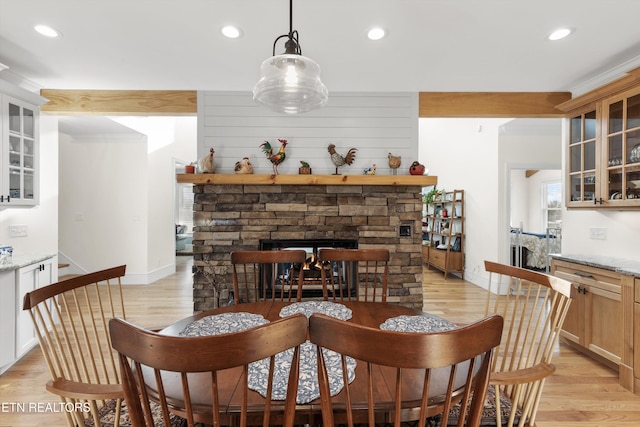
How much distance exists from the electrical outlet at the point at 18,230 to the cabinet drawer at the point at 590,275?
16.8 feet

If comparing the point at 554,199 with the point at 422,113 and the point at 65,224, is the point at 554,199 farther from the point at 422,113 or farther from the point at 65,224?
the point at 65,224

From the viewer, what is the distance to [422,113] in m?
3.43

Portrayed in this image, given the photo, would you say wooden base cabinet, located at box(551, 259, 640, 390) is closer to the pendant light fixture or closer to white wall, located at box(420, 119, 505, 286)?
white wall, located at box(420, 119, 505, 286)

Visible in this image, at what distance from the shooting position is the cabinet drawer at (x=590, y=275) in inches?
94.5

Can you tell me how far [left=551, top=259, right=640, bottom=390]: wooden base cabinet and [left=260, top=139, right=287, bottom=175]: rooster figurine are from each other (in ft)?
8.66

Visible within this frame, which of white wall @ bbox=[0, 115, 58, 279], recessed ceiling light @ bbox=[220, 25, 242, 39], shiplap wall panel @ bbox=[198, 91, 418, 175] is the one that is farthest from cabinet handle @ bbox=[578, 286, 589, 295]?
white wall @ bbox=[0, 115, 58, 279]

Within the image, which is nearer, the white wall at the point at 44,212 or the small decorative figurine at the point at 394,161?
the white wall at the point at 44,212

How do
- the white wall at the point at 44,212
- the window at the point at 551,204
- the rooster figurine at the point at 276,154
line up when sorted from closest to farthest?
the white wall at the point at 44,212 < the rooster figurine at the point at 276,154 < the window at the point at 551,204

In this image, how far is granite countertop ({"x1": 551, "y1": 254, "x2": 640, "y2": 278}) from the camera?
2313 mm

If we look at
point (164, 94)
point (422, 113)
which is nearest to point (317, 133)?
point (422, 113)

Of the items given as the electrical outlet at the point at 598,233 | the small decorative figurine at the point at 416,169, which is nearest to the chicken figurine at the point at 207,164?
the small decorative figurine at the point at 416,169

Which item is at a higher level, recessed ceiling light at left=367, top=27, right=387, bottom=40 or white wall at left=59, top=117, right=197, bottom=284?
recessed ceiling light at left=367, top=27, right=387, bottom=40

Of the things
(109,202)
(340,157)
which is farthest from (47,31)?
(109,202)

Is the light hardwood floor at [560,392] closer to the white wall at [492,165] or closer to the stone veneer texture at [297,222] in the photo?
the stone veneer texture at [297,222]
